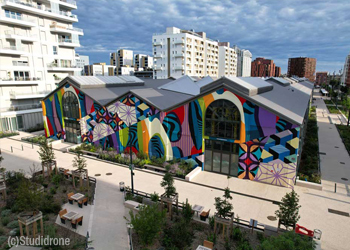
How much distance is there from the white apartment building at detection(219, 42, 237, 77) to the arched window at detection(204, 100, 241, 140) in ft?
345

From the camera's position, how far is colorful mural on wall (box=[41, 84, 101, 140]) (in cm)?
A: 2888

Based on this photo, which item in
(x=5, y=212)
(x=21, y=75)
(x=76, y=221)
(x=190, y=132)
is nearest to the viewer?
(x=76, y=221)

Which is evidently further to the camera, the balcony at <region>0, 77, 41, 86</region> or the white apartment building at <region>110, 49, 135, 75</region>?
the white apartment building at <region>110, 49, 135, 75</region>

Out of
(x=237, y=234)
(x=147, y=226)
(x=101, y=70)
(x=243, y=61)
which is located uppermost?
(x=243, y=61)

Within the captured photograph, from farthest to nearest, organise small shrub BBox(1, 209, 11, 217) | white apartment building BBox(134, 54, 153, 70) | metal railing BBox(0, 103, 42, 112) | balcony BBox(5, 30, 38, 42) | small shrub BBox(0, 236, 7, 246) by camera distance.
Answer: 1. white apartment building BBox(134, 54, 153, 70)
2. metal railing BBox(0, 103, 42, 112)
3. balcony BBox(5, 30, 38, 42)
4. small shrub BBox(1, 209, 11, 217)
5. small shrub BBox(0, 236, 7, 246)

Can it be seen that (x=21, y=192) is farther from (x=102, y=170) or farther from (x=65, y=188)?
(x=102, y=170)

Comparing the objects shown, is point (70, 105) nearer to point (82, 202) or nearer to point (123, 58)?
point (82, 202)

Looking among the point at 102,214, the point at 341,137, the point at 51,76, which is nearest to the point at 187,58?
the point at 51,76

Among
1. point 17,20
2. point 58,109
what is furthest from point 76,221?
point 17,20

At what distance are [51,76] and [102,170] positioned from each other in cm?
3190

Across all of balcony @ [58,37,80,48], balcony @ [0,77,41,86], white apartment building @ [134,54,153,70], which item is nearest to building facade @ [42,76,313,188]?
balcony @ [0,77,41,86]

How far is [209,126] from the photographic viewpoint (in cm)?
2098

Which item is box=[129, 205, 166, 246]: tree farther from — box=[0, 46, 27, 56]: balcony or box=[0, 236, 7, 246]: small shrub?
box=[0, 46, 27, 56]: balcony

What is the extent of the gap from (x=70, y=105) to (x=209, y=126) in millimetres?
19294
